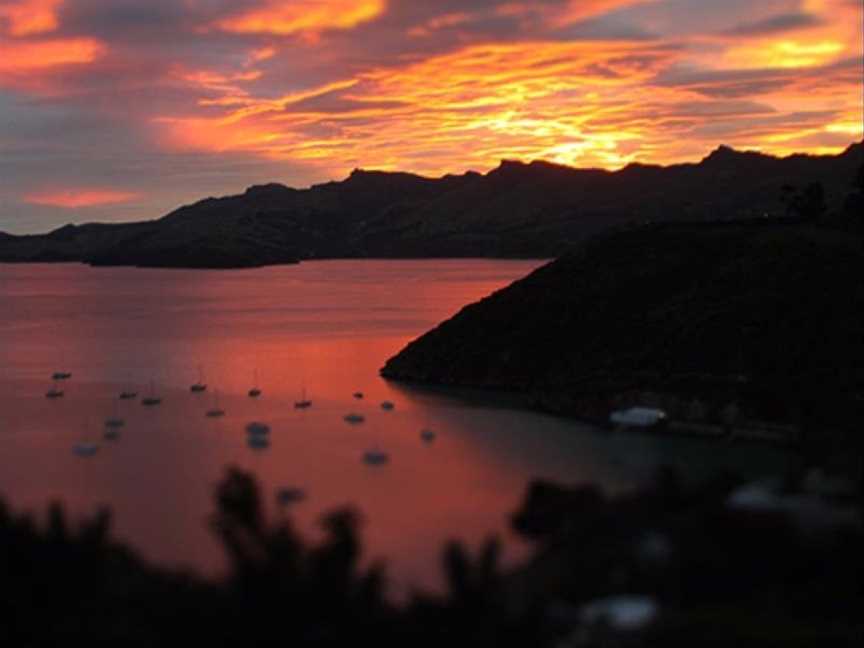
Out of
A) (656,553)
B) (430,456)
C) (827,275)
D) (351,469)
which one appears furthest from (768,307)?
(656,553)

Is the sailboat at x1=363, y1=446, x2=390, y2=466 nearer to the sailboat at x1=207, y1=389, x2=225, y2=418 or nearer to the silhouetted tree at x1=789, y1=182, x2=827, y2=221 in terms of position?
the sailboat at x1=207, y1=389, x2=225, y2=418

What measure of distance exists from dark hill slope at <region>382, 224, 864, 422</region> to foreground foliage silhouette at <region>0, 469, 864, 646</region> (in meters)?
28.8

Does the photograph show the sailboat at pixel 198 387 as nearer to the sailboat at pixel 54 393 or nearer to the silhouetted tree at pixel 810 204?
the sailboat at pixel 54 393

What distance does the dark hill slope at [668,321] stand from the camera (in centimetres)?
5869

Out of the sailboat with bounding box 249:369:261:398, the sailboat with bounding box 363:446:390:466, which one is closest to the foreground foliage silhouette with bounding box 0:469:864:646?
the sailboat with bounding box 363:446:390:466

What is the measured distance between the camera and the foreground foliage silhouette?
18391 mm

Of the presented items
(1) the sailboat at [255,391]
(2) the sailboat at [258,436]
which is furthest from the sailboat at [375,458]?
(1) the sailboat at [255,391]

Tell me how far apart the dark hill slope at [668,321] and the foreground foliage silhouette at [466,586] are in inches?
1134

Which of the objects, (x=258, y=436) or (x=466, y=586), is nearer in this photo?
(x=466, y=586)

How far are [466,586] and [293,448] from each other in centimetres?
3306

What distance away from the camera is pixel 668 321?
67.4 metres

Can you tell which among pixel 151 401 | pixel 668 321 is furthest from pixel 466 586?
pixel 668 321

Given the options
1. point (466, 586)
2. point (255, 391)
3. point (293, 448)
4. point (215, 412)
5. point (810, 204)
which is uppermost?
point (810, 204)

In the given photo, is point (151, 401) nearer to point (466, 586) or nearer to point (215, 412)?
point (215, 412)
